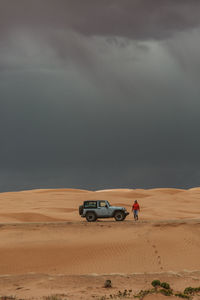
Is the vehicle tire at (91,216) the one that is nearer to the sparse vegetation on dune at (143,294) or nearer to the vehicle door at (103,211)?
the vehicle door at (103,211)

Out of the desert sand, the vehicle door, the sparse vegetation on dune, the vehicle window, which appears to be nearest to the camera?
the sparse vegetation on dune

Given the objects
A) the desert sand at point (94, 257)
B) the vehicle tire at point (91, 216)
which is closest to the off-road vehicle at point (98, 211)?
the vehicle tire at point (91, 216)

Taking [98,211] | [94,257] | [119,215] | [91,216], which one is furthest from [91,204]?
[94,257]

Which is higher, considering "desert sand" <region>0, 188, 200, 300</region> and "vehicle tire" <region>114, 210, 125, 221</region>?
"vehicle tire" <region>114, 210, 125, 221</region>

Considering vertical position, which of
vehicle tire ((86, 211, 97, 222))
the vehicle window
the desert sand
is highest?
the vehicle window

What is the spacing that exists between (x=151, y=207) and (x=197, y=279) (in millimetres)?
28178

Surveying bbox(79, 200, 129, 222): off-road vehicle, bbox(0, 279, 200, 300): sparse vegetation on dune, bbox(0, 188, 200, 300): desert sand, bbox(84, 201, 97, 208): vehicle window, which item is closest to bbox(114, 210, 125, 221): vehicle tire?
bbox(79, 200, 129, 222): off-road vehicle

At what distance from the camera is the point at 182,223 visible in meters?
26.7

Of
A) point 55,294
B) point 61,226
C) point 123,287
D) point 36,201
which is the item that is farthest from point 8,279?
point 36,201

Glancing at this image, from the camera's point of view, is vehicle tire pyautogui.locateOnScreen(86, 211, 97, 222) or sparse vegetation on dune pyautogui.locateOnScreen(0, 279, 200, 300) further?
vehicle tire pyautogui.locateOnScreen(86, 211, 97, 222)

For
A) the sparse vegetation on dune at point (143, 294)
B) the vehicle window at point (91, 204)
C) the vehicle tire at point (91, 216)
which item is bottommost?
the sparse vegetation on dune at point (143, 294)

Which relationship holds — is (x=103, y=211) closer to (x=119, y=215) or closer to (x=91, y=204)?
(x=91, y=204)

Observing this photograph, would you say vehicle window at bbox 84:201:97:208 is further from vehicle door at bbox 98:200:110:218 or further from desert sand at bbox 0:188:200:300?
desert sand at bbox 0:188:200:300

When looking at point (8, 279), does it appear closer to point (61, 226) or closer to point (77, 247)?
point (77, 247)
